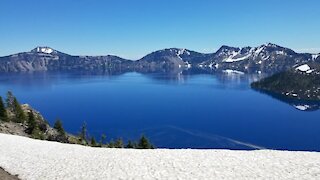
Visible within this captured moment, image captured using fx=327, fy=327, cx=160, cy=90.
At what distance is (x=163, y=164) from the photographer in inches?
1001

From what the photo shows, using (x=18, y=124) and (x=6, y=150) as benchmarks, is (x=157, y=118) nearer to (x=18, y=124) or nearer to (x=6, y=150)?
(x=18, y=124)

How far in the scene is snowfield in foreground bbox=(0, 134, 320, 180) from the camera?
22406mm

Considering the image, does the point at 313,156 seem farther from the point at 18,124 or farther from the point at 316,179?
the point at 18,124

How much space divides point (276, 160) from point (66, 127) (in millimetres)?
153086

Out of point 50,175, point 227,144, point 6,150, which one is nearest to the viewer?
point 50,175

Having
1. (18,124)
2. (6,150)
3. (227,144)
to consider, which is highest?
(6,150)

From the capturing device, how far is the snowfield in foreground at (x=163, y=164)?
2241 centimetres

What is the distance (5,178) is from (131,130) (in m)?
135

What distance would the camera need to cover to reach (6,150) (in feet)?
109

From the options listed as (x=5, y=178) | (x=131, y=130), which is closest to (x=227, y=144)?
(x=131, y=130)

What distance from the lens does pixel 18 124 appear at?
77.7m

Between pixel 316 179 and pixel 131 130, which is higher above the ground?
pixel 316 179

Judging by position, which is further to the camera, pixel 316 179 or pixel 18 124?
pixel 18 124

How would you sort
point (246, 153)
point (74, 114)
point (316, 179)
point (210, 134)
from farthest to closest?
1. point (74, 114)
2. point (210, 134)
3. point (246, 153)
4. point (316, 179)
